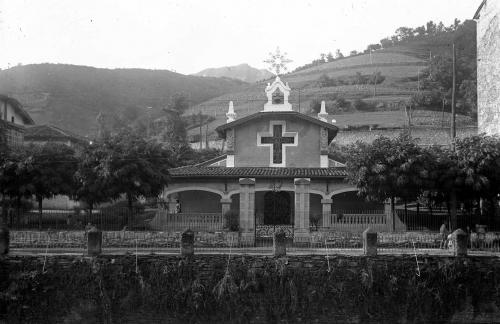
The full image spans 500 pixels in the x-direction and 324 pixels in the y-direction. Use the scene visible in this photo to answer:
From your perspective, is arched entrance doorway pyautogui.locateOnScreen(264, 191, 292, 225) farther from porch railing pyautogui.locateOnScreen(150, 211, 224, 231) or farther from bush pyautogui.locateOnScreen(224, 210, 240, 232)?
porch railing pyautogui.locateOnScreen(150, 211, 224, 231)

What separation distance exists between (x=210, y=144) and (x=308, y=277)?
→ 57.7 meters

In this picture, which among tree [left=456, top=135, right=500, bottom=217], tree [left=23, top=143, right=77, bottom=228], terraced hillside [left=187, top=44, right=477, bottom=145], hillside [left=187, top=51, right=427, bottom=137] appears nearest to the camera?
tree [left=456, top=135, right=500, bottom=217]

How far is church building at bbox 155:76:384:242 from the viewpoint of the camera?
29.6m

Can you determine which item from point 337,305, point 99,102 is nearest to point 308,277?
point 337,305

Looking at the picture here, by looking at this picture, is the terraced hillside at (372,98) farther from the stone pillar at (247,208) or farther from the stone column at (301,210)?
the stone pillar at (247,208)

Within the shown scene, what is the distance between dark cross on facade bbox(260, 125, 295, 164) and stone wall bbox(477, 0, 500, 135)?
1357 cm

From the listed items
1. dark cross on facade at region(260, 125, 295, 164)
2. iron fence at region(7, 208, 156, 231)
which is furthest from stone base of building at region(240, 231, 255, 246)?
dark cross on facade at region(260, 125, 295, 164)

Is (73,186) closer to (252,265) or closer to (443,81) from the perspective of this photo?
(252,265)

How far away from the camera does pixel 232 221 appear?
26.6 meters

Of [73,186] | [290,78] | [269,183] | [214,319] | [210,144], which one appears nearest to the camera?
[214,319]

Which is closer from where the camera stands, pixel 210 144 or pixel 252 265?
pixel 252 265

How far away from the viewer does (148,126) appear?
91750mm

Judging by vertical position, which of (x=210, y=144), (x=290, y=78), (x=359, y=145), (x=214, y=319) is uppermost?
(x=290, y=78)

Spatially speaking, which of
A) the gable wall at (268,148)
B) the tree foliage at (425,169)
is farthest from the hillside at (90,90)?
the tree foliage at (425,169)
